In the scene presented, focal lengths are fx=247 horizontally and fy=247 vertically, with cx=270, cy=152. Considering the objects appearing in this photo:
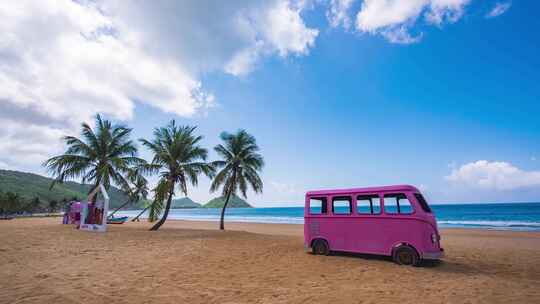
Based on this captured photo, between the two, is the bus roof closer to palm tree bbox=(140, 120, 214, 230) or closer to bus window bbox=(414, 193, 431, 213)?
bus window bbox=(414, 193, 431, 213)

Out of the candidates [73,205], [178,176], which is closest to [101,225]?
[178,176]

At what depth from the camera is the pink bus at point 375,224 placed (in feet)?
24.2

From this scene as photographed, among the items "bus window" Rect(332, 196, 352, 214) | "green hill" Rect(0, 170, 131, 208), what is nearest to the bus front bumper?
"bus window" Rect(332, 196, 352, 214)

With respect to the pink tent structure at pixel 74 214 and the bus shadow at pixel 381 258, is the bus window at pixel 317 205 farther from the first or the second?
the pink tent structure at pixel 74 214

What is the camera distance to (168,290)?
5.04 metres

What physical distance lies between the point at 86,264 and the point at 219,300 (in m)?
5.12

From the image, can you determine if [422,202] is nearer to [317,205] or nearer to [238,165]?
[317,205]

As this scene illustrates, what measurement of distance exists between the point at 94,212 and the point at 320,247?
17.6m

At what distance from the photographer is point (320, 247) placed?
9211mm

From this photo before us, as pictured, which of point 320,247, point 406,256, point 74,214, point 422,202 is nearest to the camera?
point 406,256

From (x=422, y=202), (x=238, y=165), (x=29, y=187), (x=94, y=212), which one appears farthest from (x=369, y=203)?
(x=29, y=187)

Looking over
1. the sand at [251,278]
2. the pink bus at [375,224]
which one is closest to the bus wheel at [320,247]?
the pink bus at [375,224]

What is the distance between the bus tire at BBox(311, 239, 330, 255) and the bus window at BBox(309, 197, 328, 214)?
106cm

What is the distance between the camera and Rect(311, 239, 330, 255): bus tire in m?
9.05
